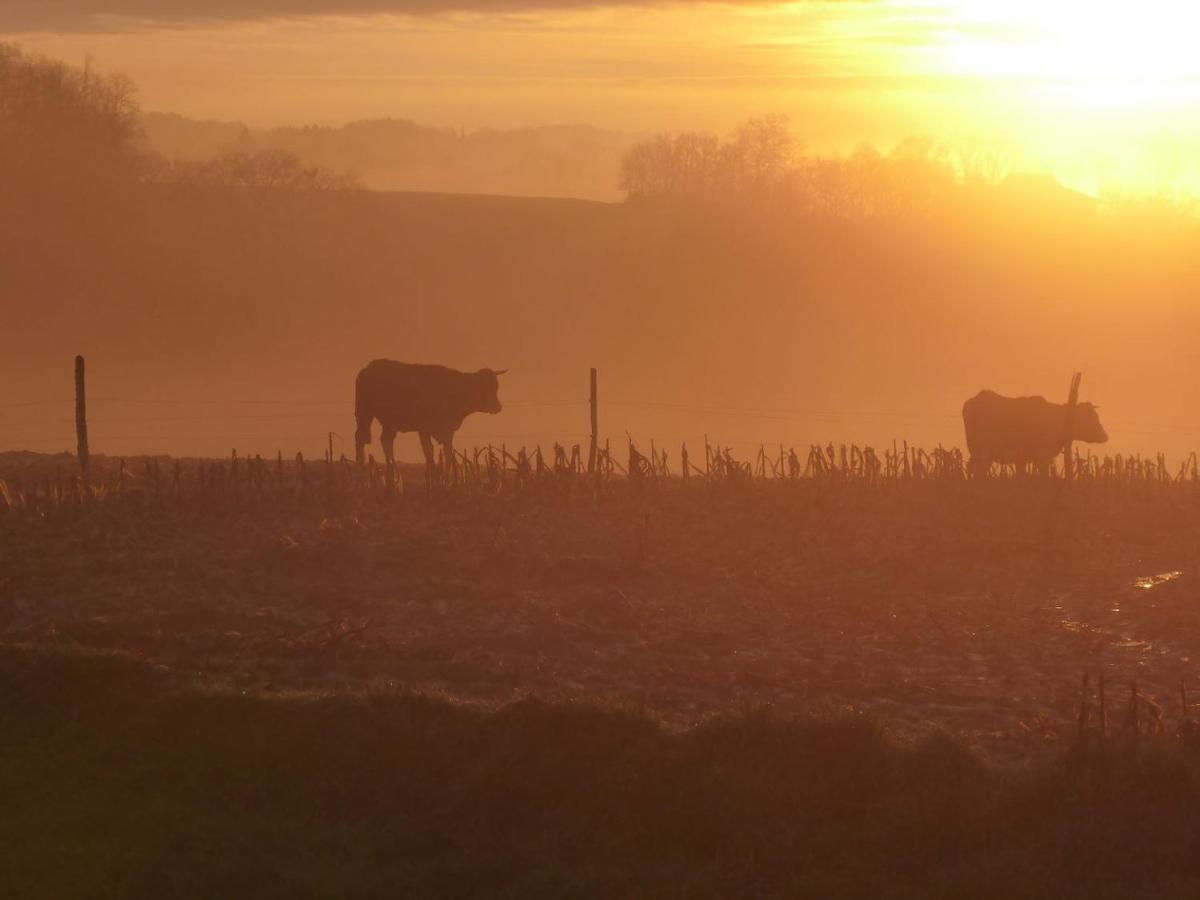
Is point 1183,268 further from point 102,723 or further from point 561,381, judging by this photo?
point 102,723

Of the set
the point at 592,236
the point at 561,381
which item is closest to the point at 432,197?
the point at 592,236

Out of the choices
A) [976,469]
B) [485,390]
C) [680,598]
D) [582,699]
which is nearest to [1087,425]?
[976,469]

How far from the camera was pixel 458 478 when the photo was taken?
18703mm

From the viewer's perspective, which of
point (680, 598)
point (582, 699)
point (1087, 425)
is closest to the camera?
point (582, 699)

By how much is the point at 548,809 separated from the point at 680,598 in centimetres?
535

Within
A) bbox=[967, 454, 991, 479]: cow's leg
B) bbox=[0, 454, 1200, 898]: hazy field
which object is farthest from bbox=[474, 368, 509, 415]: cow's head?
bbox=[967, 454, 991, 479]: cow's leg

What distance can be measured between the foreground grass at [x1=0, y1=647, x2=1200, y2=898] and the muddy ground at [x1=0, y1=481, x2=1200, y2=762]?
0.91 meters

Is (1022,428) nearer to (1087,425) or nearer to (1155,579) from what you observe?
(1087,425)

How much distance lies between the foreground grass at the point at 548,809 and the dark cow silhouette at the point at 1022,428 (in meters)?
16.1

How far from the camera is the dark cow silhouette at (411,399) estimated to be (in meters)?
24.0

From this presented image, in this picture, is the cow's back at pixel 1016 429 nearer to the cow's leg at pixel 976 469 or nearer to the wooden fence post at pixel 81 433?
the cow's leg at pixel 976 469

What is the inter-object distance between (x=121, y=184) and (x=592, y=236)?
2208 centimetres

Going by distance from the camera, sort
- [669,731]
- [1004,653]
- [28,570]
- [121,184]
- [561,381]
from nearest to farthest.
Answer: [669,731] < [1004,653] < [28,570] < [561,381] < [121,184]

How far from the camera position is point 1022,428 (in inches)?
979
